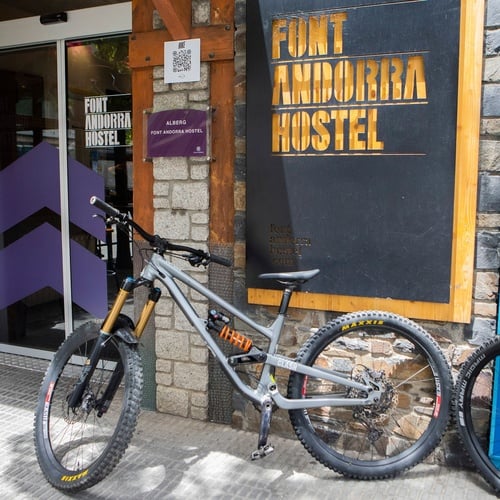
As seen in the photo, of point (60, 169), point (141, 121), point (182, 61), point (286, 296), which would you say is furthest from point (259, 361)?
point (60, 169)

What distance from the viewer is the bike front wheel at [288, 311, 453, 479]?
319cm

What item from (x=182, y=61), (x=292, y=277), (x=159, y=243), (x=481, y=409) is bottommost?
(x=481, y=409)

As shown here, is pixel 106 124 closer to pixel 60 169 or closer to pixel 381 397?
pixel 60 169

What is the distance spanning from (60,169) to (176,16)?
2.13m

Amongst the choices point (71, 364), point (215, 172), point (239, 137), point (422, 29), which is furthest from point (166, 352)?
point (422, 29)

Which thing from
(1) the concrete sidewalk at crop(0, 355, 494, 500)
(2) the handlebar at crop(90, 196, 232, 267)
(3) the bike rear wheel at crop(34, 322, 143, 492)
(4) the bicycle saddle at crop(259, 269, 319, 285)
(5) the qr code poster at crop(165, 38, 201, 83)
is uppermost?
(5) the qr code poster at crop(165, 38, 201, 83)

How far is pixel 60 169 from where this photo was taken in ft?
17.2

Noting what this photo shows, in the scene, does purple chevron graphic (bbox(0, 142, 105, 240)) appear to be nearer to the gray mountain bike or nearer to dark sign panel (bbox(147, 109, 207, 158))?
dark sign panel (bbox(147, 109, 207, 158))

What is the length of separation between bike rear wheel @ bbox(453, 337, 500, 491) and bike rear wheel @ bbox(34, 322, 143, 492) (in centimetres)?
176

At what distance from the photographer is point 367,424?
130 inches

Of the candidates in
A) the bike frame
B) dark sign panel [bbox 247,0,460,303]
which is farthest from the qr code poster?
the bike frame

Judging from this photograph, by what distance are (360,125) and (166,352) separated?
6.85ft

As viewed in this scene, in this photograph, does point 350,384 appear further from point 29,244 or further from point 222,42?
point 29,244

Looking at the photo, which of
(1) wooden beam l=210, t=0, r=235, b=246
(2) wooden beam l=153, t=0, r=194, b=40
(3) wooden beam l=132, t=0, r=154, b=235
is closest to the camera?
(2) wooden beam l=153, t=0, r=194, b=40
